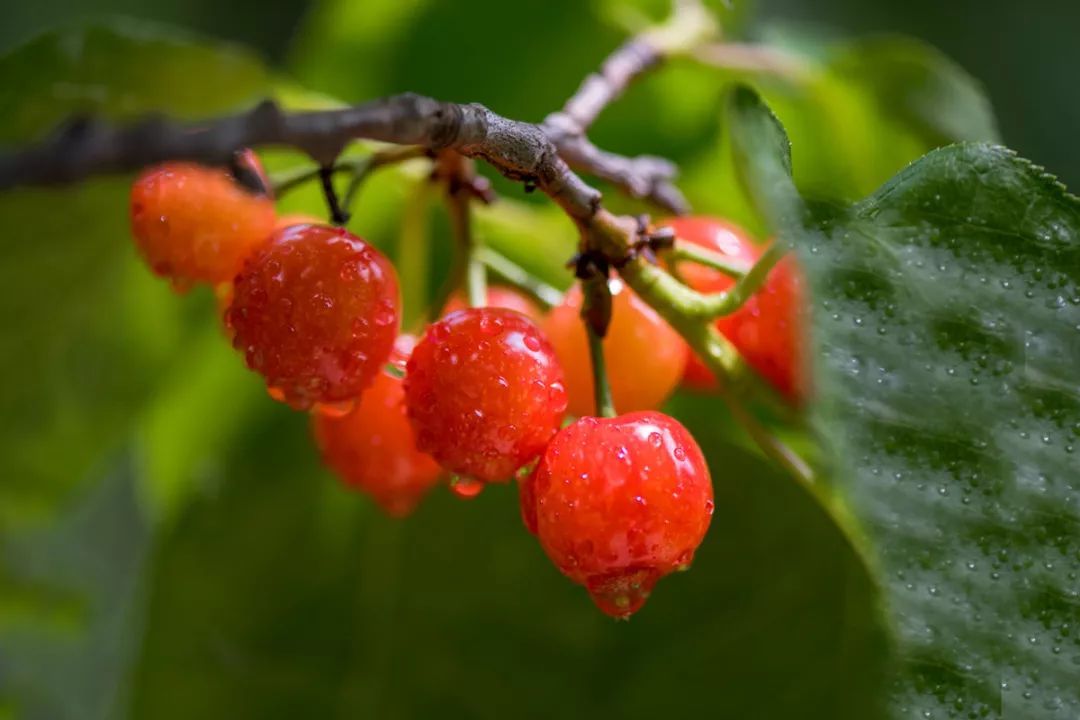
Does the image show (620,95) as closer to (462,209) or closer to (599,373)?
(462,209)

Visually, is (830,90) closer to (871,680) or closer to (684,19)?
(684,19)

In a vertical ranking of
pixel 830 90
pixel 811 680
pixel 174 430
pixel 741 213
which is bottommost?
pixel 174 430

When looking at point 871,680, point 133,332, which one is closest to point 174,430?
point 133,332

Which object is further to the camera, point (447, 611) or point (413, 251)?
point (447, 611)

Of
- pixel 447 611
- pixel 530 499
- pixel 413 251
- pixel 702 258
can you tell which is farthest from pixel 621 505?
pixel 447 611

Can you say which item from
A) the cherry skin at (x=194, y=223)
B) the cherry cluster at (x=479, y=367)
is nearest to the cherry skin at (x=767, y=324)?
the cherry cluster at (x=479, y=367)

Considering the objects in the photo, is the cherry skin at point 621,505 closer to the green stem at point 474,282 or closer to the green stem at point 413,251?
the green stem at point 474,282
